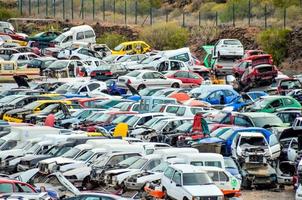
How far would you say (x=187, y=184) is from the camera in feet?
97.2

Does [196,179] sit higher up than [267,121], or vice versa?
[267,121]

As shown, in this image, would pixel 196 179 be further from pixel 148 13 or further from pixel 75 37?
pixel 148 13

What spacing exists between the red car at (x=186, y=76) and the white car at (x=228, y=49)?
4.14 metres

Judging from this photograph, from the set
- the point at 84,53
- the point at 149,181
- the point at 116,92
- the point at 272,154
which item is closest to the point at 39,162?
the point at 149,181

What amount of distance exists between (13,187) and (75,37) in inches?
1886

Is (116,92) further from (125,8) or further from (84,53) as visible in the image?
(125,8)

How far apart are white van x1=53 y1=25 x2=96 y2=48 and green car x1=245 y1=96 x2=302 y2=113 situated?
3096 cm

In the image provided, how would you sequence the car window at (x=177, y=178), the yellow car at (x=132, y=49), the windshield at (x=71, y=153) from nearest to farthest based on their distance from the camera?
the car window at (x=177, y=178) < the windshield at (x=71, y=153) < the yellow car at (x=132, y=49)

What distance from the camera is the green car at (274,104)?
149 ft

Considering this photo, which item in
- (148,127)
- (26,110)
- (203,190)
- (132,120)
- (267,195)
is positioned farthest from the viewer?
(26,110)

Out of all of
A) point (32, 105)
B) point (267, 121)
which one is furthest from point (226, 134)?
point (32, 105)

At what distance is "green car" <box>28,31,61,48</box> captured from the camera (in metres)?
77.5

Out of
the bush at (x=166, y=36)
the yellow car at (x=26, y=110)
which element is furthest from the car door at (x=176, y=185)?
the bush at (x=166, y=36)

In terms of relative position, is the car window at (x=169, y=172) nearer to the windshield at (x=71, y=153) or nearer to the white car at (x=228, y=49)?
the windshield at (x=71, y=153)
